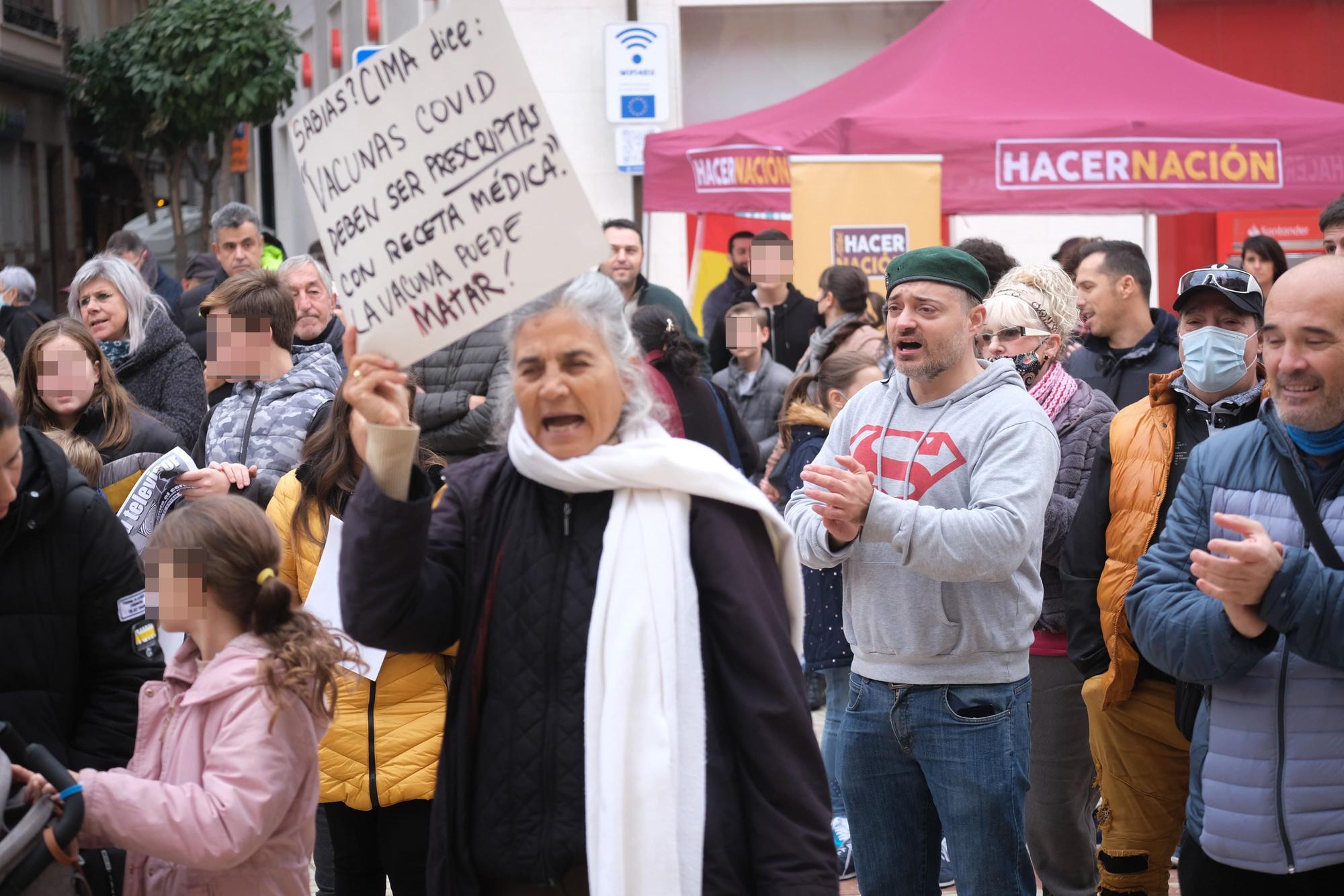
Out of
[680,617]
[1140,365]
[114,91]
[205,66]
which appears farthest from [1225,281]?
[114,91]

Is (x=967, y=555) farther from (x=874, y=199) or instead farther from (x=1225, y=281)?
(x=874, y=199)

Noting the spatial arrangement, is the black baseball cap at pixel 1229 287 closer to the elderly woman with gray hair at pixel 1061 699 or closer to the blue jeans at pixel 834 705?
the elderly woman with gray hair at pixel 1061 699

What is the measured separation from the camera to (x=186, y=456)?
14.2 feet

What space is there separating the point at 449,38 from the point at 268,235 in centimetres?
1156

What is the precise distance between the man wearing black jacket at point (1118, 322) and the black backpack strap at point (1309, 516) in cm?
267

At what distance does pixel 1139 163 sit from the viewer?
835 centimetres

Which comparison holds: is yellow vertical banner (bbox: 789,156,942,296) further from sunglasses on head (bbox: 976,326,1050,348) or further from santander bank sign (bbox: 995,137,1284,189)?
sunglasses on head (bbox: 976,326,1050,348)

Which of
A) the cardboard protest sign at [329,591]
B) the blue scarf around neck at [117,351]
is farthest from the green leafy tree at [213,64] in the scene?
the cardboard protest sign at [329,591]

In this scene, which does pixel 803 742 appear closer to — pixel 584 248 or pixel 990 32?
pixel 584 248

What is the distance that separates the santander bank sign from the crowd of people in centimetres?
358

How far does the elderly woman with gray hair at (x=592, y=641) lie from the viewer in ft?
8.19

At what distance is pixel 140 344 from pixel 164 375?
16 centimetres

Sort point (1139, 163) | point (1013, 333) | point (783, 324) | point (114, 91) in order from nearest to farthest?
point (1013, 333), point (1139, 163), point (783, 324), point (114, 91)

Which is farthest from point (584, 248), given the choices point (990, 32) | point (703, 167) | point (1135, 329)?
point (990, 32)
